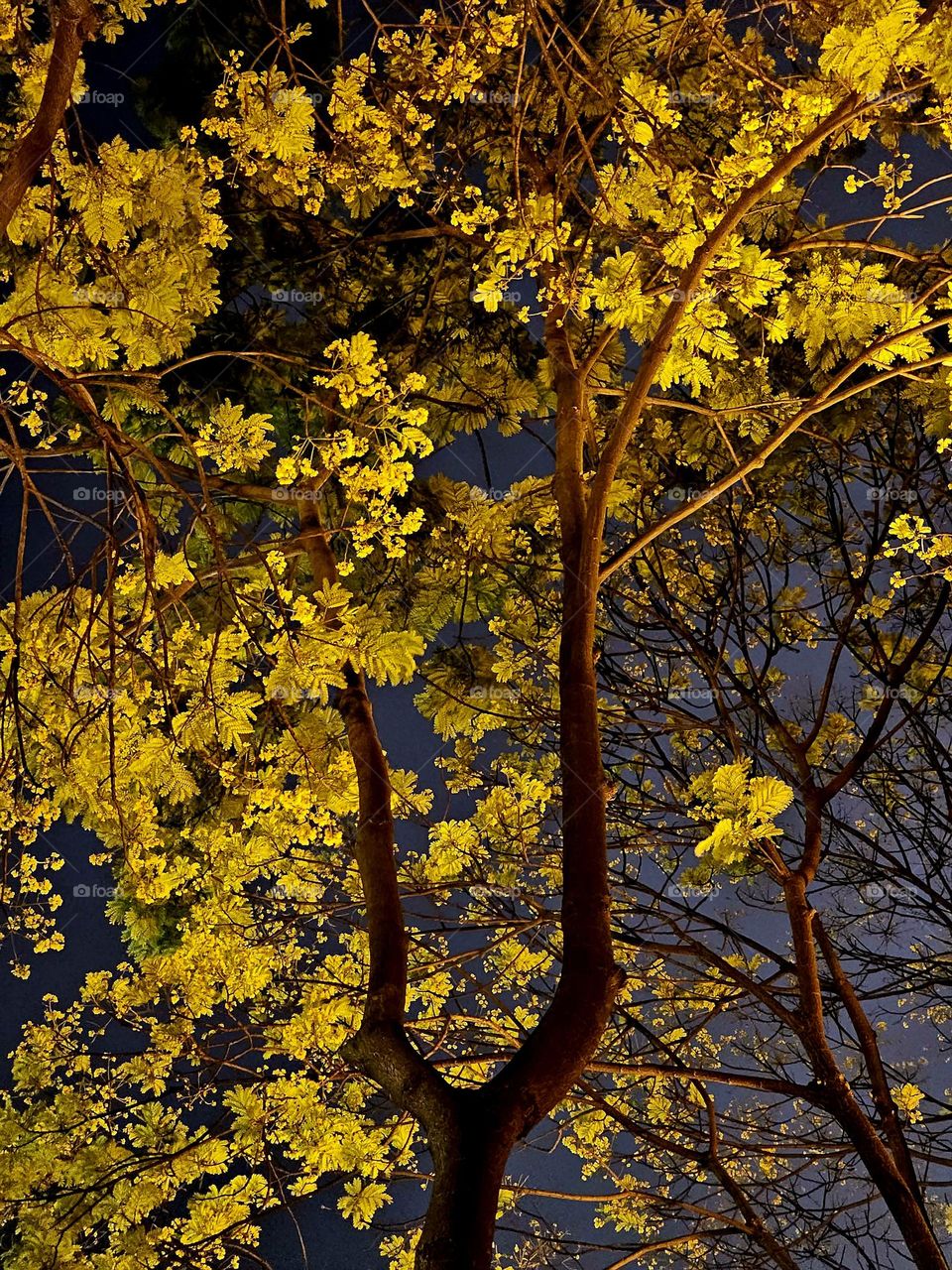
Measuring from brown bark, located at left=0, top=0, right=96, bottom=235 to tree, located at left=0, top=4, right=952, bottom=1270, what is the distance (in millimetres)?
22

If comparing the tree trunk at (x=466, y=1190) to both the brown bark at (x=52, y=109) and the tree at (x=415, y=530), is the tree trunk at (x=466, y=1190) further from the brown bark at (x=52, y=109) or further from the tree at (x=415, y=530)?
the brown bark at (x=52, y=109)

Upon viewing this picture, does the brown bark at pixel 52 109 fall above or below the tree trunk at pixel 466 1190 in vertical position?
above

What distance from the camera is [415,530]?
3.41 m

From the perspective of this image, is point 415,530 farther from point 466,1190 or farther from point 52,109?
point 466,1190

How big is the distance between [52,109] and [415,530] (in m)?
1.56

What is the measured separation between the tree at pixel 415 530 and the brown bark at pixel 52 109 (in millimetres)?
22

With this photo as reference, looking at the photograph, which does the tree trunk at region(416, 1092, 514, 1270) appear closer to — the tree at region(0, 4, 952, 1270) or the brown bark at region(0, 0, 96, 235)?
the tree at region(0, 4, 952, 1270)

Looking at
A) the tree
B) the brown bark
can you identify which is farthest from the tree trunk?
the brown bark

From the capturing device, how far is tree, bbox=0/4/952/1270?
3.04 metres

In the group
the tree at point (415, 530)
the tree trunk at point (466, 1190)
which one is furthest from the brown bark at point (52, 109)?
the tree trunk at point (466, 1190)

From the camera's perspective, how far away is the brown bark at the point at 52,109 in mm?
2203

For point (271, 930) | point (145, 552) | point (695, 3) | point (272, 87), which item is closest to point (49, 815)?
point (271, 930)

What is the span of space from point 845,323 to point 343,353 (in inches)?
72.6

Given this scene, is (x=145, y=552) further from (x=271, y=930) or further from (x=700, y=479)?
(x=700, y=479)
